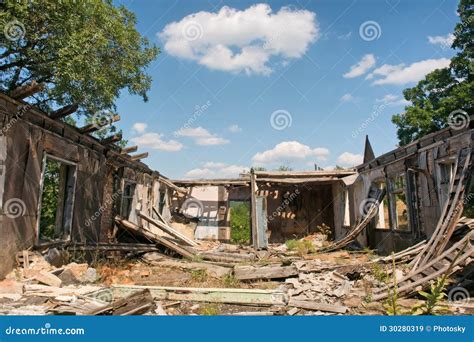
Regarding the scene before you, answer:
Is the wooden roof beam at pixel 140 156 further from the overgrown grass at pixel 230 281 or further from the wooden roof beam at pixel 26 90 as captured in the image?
the overgrown grass at pixel 230 281

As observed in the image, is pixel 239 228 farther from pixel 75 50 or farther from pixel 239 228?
pixel 75 50

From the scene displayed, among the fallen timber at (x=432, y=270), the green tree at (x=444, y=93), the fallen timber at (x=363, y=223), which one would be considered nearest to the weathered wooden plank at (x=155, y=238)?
the fallen timber at (x=363, y=223)

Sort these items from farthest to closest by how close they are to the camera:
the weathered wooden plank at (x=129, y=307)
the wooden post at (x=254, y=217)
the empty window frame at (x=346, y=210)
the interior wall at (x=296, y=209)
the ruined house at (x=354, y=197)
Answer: the interior wall at (x=296, y=209)
the empty window frame at (x=346, y=210)
the wooden post at (x=254, y=217)
the ruined house at (x=354, y=197)
the weathered wooden plank at (x=129, y=307)

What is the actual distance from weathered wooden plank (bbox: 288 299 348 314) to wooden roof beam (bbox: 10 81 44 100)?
232 inches

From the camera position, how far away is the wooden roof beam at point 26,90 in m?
6.13

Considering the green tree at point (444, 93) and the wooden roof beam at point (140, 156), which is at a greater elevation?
the green tree at point (444, 93)

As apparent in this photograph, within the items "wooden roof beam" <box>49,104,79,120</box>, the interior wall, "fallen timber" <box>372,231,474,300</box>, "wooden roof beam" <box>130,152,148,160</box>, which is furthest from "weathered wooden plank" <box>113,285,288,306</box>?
the interior wall

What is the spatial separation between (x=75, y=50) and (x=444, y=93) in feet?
58.1

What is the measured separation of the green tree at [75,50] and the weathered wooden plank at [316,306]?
25.5 feet

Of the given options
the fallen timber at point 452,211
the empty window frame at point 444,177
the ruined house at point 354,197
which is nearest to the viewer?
the fallen timber at point 452,211

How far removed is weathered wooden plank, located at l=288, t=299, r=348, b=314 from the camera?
18.3ft

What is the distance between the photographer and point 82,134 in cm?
912

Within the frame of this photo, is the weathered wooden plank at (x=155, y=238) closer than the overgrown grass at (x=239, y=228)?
Yes

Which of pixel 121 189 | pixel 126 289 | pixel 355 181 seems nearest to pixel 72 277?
pixel 126 289
